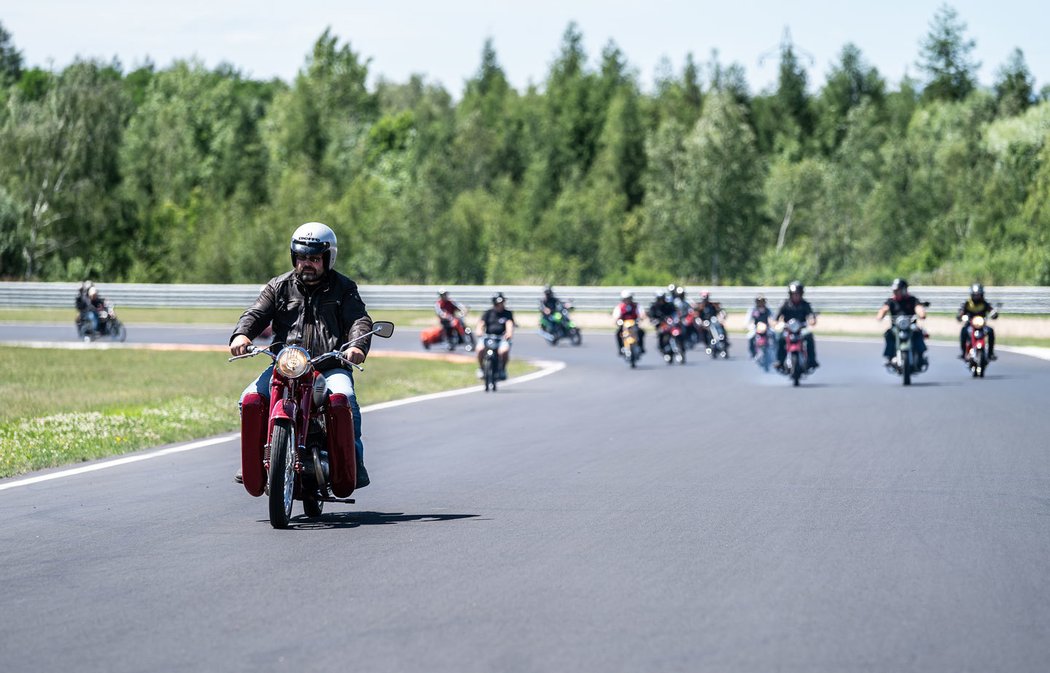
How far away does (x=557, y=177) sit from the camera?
11231cm

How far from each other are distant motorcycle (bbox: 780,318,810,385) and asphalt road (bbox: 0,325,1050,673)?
354 inches

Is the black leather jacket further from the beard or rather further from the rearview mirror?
the rearview mirror

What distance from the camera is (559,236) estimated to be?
85.0m

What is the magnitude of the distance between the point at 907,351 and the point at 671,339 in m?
7.48

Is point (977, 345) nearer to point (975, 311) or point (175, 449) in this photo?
point (975, 311)

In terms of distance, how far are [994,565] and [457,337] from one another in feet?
94.5

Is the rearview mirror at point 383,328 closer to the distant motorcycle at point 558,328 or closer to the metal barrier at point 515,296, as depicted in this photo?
the distant motorcycle at point 558,328

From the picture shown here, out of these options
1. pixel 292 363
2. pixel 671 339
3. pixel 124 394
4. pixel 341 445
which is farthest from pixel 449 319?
pixel 292 363

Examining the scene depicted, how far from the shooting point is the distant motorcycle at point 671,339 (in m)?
31.1

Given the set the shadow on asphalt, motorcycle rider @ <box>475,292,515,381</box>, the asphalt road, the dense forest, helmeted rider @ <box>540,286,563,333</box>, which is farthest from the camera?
the dense forest

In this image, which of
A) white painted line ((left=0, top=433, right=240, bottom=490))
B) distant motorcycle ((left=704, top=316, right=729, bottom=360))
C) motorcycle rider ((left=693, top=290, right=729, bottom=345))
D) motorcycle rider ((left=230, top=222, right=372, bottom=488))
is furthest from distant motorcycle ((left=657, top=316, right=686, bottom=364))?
motorcycle rider ((left=230, top=222, right=372, bottom=488))

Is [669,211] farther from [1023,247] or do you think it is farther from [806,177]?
[1023,247]

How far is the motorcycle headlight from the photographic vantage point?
8828 mm

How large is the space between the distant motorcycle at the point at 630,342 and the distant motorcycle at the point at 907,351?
19.5 ft
